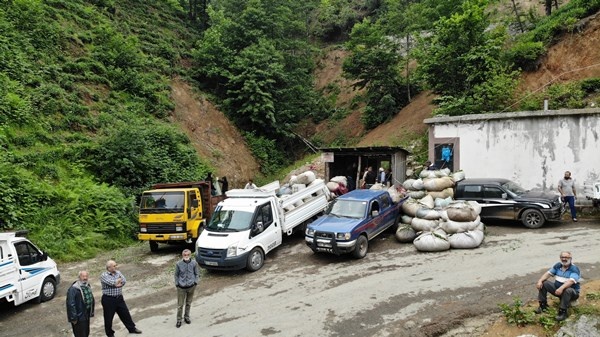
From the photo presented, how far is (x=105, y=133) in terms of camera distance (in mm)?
20625

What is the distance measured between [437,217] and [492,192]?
271 centimetres

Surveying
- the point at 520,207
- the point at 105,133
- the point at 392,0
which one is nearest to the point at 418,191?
the point at 520,207

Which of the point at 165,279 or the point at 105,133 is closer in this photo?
the point at 165,279

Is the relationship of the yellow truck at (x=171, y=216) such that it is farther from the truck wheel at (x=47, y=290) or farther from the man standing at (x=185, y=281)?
the man standing at (x=185, y=281)

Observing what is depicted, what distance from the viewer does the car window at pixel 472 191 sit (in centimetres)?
1434

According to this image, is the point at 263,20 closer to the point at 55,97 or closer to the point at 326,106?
the point at 326,106

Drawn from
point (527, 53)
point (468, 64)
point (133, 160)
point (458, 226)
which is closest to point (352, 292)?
point (458, 226)

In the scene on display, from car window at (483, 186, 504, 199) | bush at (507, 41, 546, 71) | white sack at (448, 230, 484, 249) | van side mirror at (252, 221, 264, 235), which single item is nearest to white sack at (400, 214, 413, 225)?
white sack at (448, 230, 484, 249)

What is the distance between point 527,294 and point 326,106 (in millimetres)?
30339

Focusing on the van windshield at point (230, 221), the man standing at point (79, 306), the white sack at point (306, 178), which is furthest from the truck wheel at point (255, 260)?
the man standing at point (79, 306)

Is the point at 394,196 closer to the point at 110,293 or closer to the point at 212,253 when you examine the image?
the point at 212,253

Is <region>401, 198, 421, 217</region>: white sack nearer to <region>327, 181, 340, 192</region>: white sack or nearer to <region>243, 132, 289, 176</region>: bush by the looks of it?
<region>327, 181, 340, 192</region>: white sack

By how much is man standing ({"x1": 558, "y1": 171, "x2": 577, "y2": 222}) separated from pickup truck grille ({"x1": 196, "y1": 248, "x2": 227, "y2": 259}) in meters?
11.1

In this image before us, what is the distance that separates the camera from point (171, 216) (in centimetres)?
1390
